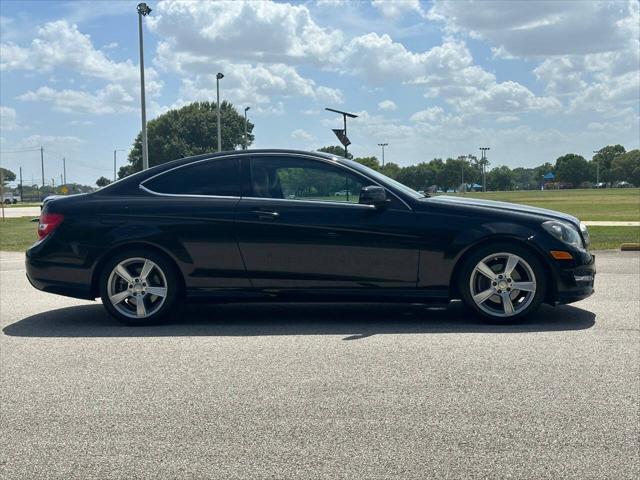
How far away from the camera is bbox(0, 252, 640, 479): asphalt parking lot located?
3477 millimetres

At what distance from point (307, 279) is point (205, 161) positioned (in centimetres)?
A: 146

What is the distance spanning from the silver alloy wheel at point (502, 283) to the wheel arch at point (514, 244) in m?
0.12

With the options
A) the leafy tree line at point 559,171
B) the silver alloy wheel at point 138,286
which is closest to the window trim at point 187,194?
the silver alloy wheel at point 138,286

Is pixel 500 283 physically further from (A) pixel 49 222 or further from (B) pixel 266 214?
(A) pixel 49 222

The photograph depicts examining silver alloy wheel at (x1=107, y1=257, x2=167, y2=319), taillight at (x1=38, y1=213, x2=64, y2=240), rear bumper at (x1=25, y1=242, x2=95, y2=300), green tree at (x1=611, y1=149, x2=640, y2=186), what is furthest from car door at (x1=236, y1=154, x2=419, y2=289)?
green tree at (x1=611, y1=149, x2=640, y2=186)

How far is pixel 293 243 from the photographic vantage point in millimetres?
6738

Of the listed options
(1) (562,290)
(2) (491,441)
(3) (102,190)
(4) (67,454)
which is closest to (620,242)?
(1) (562,290)

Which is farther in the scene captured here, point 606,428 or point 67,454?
point 606,428

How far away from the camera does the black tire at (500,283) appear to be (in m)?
6.62

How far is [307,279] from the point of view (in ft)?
22.1

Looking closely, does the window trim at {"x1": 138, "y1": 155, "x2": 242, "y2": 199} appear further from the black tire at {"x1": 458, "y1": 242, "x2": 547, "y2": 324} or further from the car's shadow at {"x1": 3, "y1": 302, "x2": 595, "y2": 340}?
the black tire at {"x1": 458, "y1": 242, "x2": 547, "y2": 324}

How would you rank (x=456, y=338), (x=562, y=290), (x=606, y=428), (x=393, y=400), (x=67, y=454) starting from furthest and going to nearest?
(x=562, y=290)
(x=456, y=338)
(x=393, y=400)
(x=606, y=428)
(x=67, y=454)

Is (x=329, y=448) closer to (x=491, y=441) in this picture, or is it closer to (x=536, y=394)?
(x=491, y=441)

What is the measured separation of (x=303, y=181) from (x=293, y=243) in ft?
1.95
